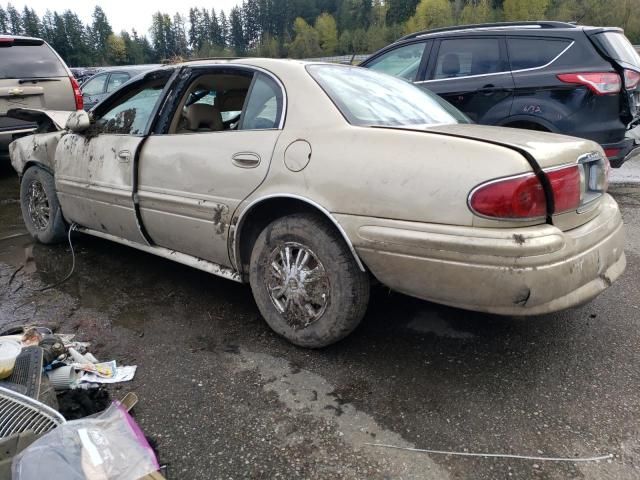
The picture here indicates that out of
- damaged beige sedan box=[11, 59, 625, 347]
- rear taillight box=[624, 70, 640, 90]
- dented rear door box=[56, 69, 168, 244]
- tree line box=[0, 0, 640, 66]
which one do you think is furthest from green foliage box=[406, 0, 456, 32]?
damaged beige sedan box=[11, 59, 625, 347]

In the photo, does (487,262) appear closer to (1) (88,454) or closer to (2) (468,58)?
(1) (88,454)

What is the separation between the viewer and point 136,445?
1.63 meters

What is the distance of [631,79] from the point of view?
460cm

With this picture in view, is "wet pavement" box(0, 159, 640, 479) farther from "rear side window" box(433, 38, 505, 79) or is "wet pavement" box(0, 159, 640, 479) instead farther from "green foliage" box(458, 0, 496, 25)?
"green foliage" box(458, 0, 496, 25)

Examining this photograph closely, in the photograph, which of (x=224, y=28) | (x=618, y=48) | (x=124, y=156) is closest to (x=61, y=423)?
(x=124, y=156)

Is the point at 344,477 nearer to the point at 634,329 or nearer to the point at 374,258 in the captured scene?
the point at 374,258

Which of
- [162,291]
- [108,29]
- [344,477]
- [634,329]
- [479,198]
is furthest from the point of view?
[108,29]

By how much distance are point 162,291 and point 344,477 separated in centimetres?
216

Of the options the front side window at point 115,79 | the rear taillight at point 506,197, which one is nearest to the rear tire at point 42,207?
the rear taillight at point 506,197

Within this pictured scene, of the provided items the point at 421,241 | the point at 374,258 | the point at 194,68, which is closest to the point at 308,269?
the point at 374,258

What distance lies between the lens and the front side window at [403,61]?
18.9 ft

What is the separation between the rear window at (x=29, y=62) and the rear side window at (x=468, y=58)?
5.30 metres

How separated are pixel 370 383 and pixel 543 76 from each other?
12.8 feet

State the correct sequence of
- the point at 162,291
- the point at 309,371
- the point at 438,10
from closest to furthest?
the point at 309,371, the point at 162,291, the point at 438,10
